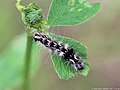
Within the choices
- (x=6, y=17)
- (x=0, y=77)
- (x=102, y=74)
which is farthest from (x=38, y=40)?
(x=6, y=17)

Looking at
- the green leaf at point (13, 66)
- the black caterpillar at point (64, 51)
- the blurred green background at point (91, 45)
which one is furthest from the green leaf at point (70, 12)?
the blurred green background at point (91, 45)

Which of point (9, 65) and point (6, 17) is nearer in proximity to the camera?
point (9, 65)

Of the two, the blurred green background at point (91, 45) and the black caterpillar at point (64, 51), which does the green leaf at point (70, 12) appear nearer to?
the black caterpillar at point (64, 51)

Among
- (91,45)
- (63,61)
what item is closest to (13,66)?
(91,45)

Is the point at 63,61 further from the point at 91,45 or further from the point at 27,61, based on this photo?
the point at 91,45

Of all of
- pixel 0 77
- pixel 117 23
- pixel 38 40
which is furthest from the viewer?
pixel 117 23

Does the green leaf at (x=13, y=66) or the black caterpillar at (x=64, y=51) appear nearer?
the black caterpillar at (x=64, y=51)

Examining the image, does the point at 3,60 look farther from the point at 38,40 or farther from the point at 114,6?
the point at 114,6
